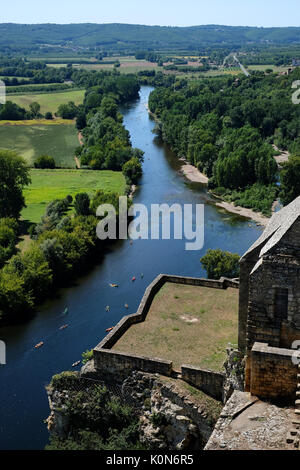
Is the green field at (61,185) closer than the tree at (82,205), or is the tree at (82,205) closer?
the tree at (82,205)

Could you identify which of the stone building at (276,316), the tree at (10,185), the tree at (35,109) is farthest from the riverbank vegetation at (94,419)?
the tree at (35,109)

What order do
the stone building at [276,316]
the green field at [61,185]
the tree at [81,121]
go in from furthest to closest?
the tree at [81,121], the green field at [61,185], the stone building at [276,316]

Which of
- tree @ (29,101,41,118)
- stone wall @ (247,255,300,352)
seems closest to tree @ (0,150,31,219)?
stone wall @ (247,255,300,352)

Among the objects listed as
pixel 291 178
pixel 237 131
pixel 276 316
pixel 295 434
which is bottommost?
pixel 291 178

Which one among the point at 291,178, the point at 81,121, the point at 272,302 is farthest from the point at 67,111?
the point at 272,302

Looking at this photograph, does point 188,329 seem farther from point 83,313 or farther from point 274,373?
point 83,313

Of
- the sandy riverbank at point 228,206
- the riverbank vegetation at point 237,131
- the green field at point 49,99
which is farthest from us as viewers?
the green field at point 49,99

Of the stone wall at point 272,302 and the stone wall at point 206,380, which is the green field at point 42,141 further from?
the stone wall at point 272,302
